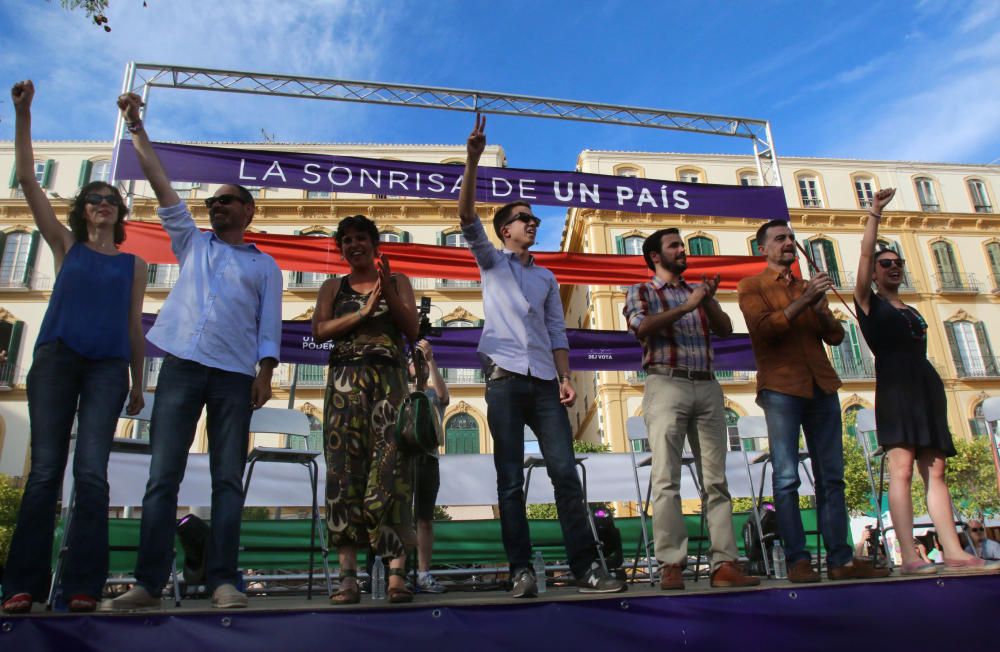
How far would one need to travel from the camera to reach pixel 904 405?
3791 mm

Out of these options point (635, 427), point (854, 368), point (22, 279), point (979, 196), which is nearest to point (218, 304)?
point (635, 427)

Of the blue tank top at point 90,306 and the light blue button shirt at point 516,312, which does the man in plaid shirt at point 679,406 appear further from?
the blue tank top at point 90,306

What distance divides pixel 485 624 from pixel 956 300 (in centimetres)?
3411

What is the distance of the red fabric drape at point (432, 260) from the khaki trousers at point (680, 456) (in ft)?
10.6

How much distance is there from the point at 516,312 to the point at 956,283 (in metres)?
33.2

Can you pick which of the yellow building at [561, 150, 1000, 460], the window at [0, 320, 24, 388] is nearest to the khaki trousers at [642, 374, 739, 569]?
the yellow building at [561, 150, 1000, 460]

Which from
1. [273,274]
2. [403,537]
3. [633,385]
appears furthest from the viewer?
[633,385]

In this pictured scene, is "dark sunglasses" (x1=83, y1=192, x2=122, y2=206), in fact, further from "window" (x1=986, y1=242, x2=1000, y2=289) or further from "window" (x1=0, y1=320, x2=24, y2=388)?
"window" (x1=986, y1=242, x2=1000, y2=289)

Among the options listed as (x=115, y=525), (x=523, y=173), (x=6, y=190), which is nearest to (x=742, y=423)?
(x=523, y=173)

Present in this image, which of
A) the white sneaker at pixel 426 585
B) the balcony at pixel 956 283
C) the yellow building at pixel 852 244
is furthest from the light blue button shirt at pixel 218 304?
the balcony at pixel 956 283

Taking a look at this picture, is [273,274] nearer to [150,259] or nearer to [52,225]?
[52,225]

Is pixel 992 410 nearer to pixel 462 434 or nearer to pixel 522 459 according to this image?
pixel 522 459

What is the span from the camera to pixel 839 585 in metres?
2.71

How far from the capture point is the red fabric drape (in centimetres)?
638
